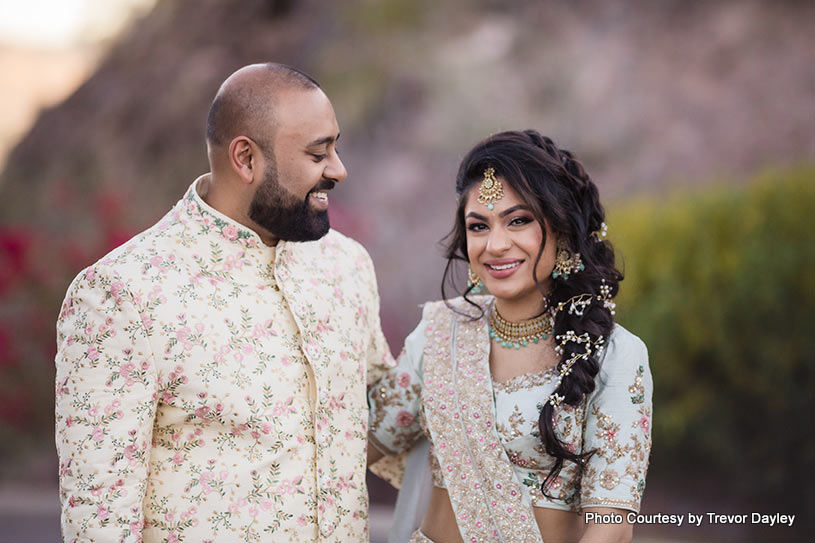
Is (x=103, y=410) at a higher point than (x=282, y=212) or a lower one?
lower

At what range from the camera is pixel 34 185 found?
8148 mm

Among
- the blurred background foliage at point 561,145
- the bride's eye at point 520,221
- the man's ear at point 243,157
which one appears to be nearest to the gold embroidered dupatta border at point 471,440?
the bride's eye at point 520,221

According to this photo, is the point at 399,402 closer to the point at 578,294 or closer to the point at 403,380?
the point at 403,380

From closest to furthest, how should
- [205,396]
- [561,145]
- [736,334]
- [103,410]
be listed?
1. [103,410]
2. [205,396]
3. [736,334]
4. [561,145]

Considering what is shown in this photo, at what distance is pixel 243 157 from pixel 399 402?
0.95 meters

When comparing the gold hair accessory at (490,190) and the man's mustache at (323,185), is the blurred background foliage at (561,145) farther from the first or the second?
the man's mustache at (323,185)

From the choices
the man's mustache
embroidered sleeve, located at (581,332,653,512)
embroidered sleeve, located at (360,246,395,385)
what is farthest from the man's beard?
embroidered sleeve, located at (581,332,653,512)

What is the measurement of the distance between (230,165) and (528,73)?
5.95m

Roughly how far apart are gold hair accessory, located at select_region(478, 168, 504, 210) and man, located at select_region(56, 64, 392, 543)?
43 centimetres

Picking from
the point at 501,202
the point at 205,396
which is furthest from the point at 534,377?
the point at 205,396

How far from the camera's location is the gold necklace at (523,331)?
2.66m

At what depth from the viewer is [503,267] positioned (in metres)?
2.54

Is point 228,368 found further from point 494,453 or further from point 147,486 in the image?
point 494,453

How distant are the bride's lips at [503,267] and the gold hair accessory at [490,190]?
6.5 inches
